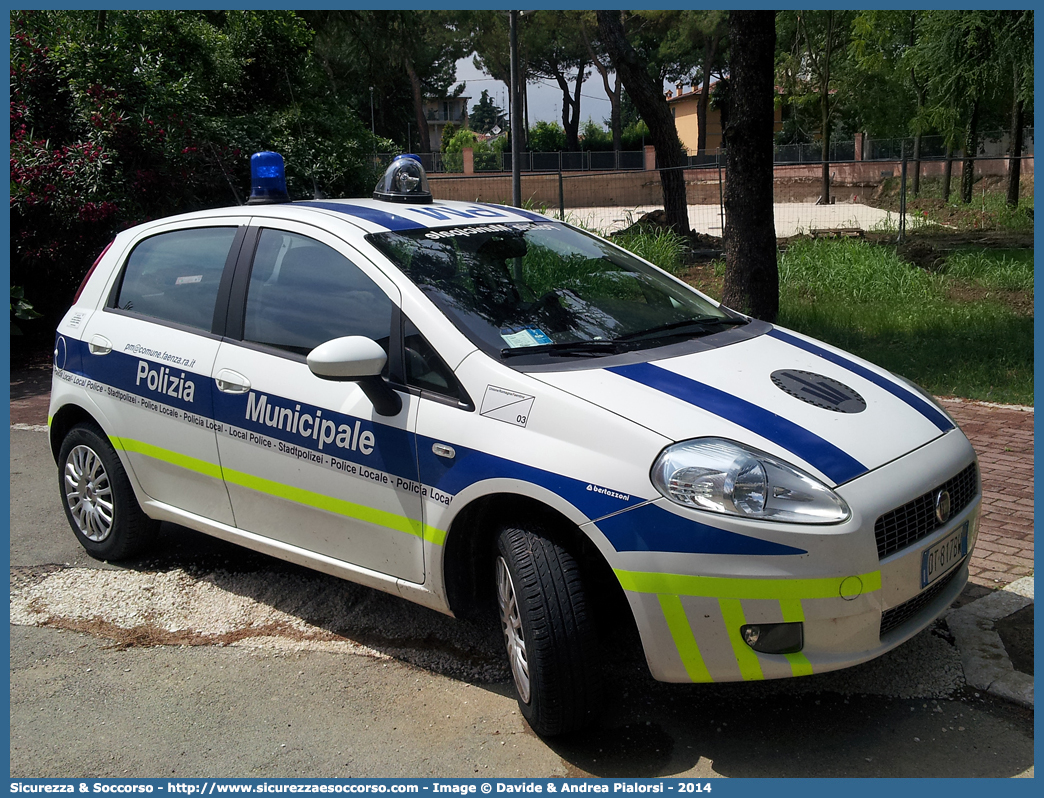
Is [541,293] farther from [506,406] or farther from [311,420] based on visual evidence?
[311,420]

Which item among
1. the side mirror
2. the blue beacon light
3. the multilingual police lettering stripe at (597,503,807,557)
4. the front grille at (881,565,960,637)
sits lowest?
the front grille at (881,565,960,637)

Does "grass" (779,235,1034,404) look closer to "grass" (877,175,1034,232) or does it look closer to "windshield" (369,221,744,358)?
"windshield" (369,221,744,358)

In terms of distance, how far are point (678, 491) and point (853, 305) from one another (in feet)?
28.9

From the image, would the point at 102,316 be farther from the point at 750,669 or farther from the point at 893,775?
the point at 893,775

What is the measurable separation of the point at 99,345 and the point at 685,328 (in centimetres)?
284

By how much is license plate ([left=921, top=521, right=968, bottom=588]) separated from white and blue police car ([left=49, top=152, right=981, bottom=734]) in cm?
1

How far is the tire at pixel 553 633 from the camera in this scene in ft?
9.97

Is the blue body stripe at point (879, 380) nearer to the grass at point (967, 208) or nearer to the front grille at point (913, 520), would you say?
the front grille at point (913, 520)

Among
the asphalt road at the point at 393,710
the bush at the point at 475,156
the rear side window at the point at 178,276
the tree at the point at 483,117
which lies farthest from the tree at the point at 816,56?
the tree at the point at 483,117

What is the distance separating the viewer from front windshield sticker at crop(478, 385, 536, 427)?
320cm

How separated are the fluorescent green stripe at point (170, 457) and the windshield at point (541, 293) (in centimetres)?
125

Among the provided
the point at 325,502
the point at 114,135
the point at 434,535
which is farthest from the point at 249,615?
the point at 114,135

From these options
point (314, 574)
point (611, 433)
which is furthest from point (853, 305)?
point (611, 433)

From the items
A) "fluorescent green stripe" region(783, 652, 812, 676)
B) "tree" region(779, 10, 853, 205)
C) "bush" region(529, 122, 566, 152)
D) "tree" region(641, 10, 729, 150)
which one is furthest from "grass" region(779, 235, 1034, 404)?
"bush" region(529, 122, 566, 152)
